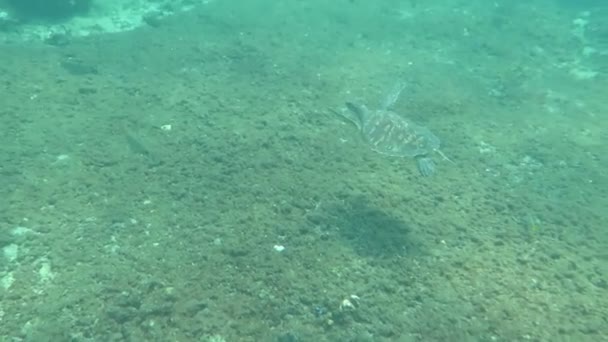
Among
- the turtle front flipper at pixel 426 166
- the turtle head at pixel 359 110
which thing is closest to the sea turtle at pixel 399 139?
the turtle front flipper at pixel 426 166

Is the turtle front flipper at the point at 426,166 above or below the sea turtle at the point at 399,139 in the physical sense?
below

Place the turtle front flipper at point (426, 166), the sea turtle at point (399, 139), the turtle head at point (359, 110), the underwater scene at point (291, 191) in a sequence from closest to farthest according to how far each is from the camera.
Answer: the underwater scene at point (291, 191)
the turtle front flipper at point (426, 166)
the sea turtle at point (399, 139)
the turtle head at point (359, 110)

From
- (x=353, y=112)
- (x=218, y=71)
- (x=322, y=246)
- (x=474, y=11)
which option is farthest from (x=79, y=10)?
(x=474, y=11)

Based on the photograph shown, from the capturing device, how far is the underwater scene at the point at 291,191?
4.98 meters

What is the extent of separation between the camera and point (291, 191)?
680cm

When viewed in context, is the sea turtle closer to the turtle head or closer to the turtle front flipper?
the turtle front flipper

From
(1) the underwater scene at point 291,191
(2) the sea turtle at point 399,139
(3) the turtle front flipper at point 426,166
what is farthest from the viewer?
(2) the sea turtle at point 399,139

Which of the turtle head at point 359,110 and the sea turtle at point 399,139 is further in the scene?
the turtle head at point 359,110

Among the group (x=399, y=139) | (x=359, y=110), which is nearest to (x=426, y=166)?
(x=399, y=139)

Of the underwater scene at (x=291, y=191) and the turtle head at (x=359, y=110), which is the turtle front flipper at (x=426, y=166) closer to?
the underwater scene at (x=291, y=191)

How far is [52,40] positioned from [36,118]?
15.7 feet

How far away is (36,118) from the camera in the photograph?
8023 millimetres

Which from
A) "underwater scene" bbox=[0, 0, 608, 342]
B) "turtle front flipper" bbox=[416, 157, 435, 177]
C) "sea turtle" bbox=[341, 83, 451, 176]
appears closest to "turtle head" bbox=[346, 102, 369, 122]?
"underwater scene" bbox=[0, 0, 608, 342]

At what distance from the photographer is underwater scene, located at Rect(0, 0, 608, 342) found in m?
4.98
